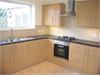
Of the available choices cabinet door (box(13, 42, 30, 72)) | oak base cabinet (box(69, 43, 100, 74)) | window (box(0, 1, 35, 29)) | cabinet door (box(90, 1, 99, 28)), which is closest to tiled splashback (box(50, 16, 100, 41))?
cabinet door (box(90, 1, 99, 28))

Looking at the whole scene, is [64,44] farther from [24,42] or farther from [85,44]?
[24,42]

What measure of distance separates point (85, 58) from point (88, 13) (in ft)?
4.38

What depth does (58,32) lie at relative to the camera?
493 centimetres

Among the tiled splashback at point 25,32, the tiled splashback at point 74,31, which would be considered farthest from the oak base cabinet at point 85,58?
the tiled splashback at point 25,32

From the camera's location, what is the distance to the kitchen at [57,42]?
3.47m

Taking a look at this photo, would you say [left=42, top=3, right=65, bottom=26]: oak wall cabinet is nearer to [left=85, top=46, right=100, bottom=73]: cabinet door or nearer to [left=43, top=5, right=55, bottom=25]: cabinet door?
[left=43, top=5, right=55, bottom=25]: cabinet door

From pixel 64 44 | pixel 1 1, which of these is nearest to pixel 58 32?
pixel 64 44

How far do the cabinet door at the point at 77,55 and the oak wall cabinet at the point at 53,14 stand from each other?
1.12 metres

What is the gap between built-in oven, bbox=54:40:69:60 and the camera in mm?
4016

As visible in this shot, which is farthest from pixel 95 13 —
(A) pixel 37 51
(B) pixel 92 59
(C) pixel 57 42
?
(A) pixel 37 51

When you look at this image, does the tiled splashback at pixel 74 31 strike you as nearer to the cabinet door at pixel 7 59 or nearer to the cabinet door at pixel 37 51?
the cabinet door at pixel 37 51

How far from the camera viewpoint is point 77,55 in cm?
376

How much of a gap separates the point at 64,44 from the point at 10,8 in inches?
88.3

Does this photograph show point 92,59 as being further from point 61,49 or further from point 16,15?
point 16,15
